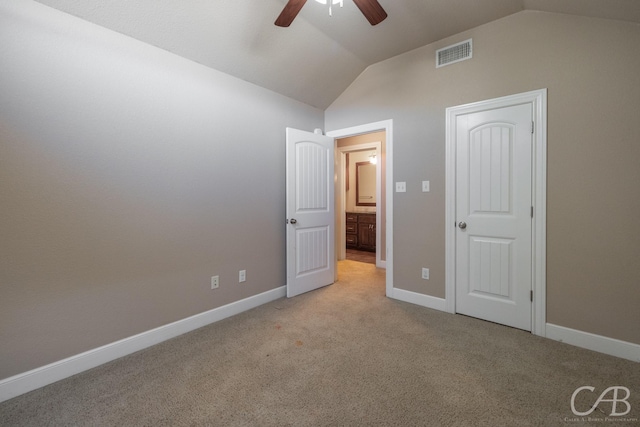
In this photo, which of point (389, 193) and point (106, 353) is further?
point (389, 193)

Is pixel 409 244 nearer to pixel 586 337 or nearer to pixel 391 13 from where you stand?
pixel 586 337

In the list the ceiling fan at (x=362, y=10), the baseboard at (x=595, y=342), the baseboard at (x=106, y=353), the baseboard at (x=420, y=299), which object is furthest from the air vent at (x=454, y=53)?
the baseboard at (x=106, y=353)

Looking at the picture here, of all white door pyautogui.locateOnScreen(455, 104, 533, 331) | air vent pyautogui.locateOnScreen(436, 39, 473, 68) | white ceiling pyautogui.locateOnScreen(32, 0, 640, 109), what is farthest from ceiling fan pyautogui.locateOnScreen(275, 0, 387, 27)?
white door pyautogui.locateOnScreen(455, 104, 533, 331)

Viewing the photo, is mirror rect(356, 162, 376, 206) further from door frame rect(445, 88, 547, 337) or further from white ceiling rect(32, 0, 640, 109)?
door frame rect(445, 88, 547, 337)

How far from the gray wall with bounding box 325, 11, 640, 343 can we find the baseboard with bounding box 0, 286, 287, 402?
229 cm

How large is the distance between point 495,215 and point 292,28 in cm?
252

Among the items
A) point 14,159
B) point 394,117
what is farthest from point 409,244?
point 14,159

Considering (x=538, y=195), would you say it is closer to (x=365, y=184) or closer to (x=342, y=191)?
(x=342, y=191)

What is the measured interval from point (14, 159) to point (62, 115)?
0.38 m

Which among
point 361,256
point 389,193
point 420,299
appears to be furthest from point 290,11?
point 361,256

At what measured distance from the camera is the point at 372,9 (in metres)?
1.66

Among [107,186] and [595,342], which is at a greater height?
[107,186]

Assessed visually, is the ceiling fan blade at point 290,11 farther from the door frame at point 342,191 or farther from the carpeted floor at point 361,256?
the carpeted floor at point 361,256

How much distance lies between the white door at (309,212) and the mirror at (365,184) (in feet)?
8.51
